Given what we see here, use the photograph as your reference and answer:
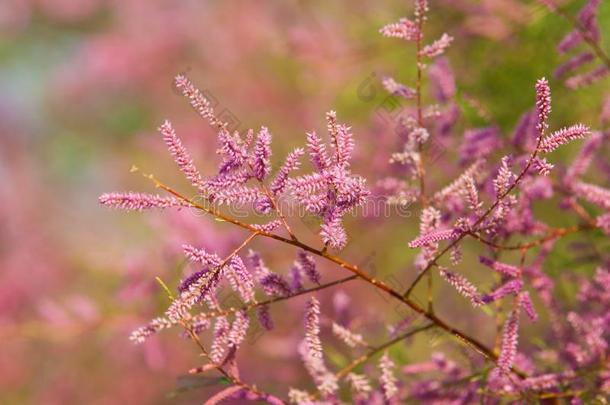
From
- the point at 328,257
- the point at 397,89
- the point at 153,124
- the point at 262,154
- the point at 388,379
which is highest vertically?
the point at 153,124

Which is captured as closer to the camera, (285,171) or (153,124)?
(285,171)

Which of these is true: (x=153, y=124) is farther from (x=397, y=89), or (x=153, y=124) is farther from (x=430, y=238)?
(x=430, y=238)

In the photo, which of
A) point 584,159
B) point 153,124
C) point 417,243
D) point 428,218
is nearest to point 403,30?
point 428,218

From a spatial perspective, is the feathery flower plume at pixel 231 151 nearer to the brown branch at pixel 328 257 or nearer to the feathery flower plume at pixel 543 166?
the brown branch at pixel 328 257

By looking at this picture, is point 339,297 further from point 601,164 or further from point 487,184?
point 601,164

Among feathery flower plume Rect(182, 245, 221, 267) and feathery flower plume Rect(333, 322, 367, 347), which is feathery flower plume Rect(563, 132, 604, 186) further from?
feathery flower plume Rect(182, 245, 221, 267)

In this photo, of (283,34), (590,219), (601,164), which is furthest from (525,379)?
(283,34)

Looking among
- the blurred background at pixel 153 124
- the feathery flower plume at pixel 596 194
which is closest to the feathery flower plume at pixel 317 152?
the blurred background at pixel 153 124
